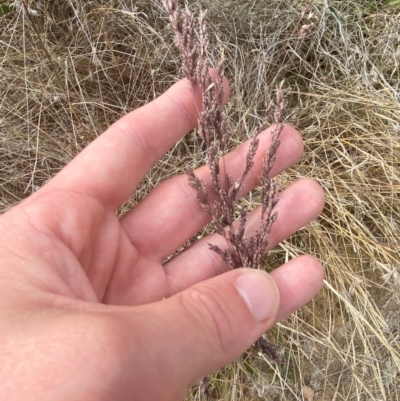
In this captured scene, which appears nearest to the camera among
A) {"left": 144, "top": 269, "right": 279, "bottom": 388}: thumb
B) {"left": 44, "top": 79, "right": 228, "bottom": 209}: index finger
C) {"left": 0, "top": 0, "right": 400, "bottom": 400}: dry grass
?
{"left": 144, "top": 269, "right": 279, "bottom": 388}: thumb

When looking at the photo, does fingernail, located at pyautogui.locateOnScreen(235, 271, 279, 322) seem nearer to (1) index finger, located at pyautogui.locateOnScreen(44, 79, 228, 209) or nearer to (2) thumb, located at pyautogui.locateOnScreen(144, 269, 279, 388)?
(2) thumb, located at pyautogui.locateOnScreen(144, 269, 279, 388)

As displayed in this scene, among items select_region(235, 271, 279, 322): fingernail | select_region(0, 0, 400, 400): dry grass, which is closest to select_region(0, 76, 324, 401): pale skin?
select_region(235, 271, 279, 322): fingernail

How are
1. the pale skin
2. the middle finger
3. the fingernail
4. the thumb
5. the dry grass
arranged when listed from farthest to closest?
the dry grass < the middle finger < the fingernail < the thumb < the pale skin

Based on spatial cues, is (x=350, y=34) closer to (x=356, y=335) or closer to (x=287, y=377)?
(x=356, y=335)

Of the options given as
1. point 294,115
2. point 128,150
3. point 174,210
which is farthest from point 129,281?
point 294,115

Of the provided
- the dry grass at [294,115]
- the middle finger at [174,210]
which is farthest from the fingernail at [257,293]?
the dry grass at [294,115]

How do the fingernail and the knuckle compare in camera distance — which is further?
A: the fingernail

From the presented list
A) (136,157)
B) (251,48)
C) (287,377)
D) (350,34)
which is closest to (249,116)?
(251,48)

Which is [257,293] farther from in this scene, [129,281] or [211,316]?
[129,281]

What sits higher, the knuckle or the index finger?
the index finger
